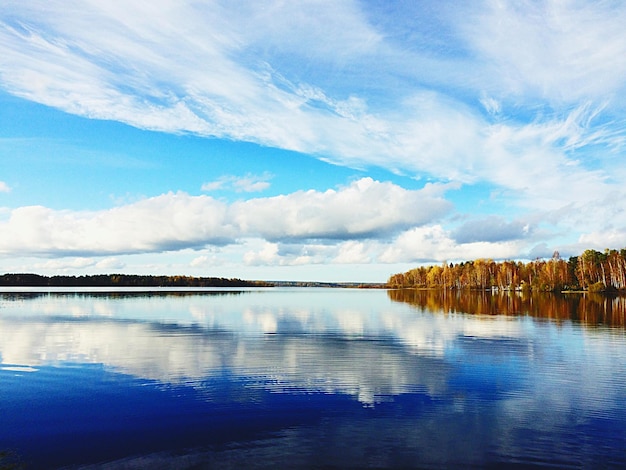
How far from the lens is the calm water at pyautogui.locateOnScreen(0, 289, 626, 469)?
42.9 feet

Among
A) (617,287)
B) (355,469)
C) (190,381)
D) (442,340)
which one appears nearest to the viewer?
(355,469)

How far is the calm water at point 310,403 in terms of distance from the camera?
42.9ft

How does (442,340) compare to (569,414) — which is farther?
(442,340)

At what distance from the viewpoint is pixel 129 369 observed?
24078 millimetres

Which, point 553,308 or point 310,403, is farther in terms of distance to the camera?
point 553,308

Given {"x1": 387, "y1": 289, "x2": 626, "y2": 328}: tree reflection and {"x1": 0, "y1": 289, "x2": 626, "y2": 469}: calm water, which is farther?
{"x1": 387, "y1": 289, "x2": 626, "y2": 328}: tree reflection

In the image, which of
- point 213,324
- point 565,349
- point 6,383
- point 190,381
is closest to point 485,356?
point 565,349

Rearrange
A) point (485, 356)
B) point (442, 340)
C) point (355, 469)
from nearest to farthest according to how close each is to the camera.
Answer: point (355, 469) < point (485, 356) < point (442, 340)

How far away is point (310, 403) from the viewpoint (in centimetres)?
1783

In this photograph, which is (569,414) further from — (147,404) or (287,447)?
(147,404)

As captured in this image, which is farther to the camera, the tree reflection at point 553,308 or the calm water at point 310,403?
the tree reflection at point 553,308

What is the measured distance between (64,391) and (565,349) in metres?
30.1

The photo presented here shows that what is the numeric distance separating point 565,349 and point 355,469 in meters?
24.9

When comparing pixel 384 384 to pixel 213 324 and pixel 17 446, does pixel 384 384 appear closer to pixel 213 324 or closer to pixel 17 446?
pixel 17 446
